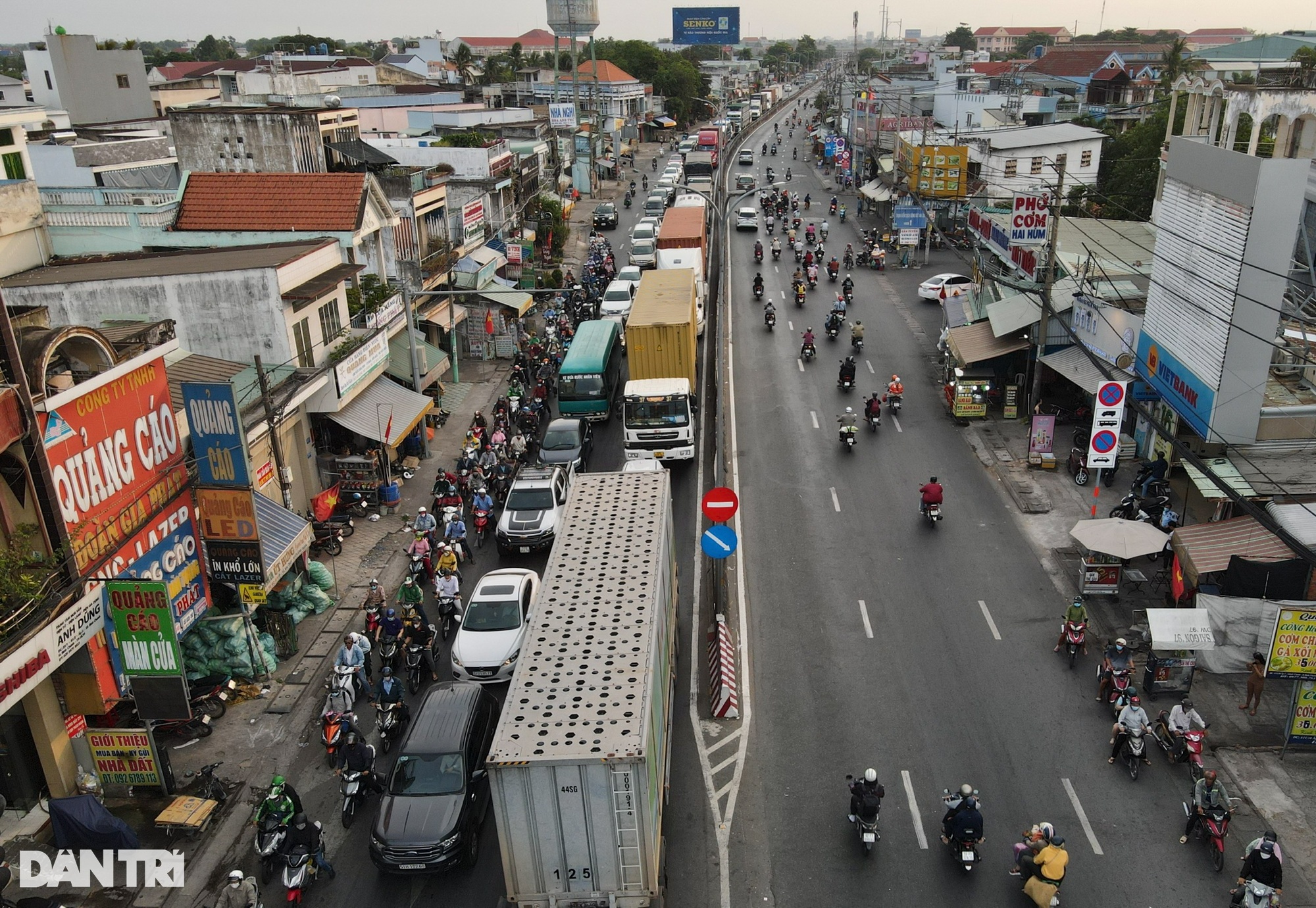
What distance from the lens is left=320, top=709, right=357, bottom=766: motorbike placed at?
15.4 metres

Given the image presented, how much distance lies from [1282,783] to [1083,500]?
10.7 metres

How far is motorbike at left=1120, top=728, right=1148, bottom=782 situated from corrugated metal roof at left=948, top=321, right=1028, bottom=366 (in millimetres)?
16989

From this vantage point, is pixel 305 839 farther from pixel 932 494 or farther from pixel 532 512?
pixel 932 494

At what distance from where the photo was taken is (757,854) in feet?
43.9

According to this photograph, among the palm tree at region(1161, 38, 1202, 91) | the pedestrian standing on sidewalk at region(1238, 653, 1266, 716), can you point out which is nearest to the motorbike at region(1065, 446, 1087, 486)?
the pedestrian standing on sidewalk at region(1238, 653, 1266, 716)

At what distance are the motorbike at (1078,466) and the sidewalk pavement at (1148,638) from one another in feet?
0.48

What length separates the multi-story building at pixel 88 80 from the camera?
60.3 metres

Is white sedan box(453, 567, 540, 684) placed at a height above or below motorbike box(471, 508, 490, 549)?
above

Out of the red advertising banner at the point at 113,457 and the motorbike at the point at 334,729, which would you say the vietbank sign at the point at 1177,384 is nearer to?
the motorbike at the point at 334,729

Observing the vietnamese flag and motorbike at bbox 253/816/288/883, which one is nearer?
motorbike at bbox 253/816/288/883

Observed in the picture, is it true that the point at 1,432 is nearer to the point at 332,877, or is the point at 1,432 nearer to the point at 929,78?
the point at 332,877

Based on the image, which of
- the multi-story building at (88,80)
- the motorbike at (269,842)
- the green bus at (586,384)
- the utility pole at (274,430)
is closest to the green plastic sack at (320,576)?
the utility pole at (274,430)

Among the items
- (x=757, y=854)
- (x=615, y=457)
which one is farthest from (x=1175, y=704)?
(x=615, y=457)

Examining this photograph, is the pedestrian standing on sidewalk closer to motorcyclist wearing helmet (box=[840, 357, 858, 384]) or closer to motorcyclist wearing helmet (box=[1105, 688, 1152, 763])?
motorcyclist wearing helmet (box=[1105, 688, 1152, 763])
